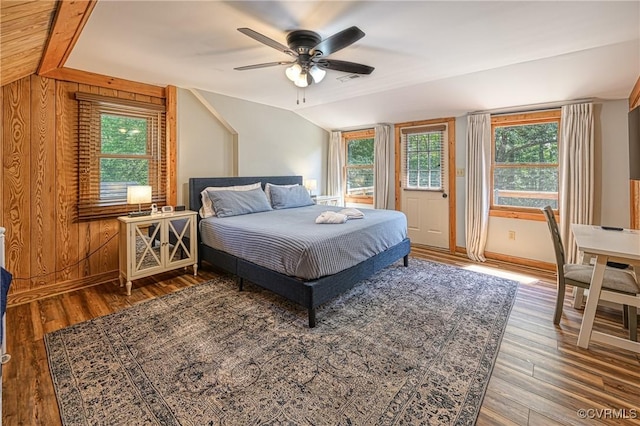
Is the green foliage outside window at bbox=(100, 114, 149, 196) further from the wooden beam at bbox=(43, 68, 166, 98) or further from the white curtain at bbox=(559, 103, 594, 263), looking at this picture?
the white curtain at bbox=(559, 103, 594, 263)

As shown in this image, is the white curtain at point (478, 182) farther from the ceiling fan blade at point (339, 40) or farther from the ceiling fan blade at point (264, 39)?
the ceiling fan blade at point (264, 39)

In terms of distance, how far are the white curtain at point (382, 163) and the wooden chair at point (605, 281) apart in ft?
9.96

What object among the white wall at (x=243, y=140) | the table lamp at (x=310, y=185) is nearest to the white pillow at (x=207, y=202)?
the white wall at (x=243, y=140)

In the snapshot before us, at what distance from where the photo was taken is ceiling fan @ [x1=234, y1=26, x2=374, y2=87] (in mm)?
2145

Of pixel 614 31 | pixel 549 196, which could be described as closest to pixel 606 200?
pixel 549 196

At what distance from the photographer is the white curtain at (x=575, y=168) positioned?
352cm

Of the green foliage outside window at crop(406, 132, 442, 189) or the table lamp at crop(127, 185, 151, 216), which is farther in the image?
the green foliage outside window at crop(406, 132, 442, 189)

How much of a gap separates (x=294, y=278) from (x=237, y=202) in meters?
1.80

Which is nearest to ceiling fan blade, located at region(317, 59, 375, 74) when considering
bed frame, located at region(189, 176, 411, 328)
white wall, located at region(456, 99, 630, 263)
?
bed frame, located at region(189, 176, 411, 328)

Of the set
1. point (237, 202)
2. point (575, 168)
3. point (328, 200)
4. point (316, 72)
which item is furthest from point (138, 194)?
point (575, 168)

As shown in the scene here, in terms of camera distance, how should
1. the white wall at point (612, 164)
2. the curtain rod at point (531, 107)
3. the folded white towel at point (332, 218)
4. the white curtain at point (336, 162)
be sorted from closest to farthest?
the folded white towel at point (332, 218) < the white wall at point (612, 164) < the curtain rod at point (531, 107) < the white curtain at point (336, 162)

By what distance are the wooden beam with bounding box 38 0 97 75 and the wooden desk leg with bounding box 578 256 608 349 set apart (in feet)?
13.0

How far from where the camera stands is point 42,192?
3.09m

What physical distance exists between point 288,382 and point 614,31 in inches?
147
